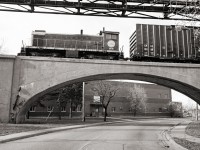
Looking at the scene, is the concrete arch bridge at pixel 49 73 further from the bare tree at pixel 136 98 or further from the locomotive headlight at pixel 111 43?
the bare tree at pixel 136 98

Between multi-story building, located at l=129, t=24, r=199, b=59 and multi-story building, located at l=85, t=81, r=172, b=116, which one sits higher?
multi-story building, located at l=129, t=24, r=199, b=59

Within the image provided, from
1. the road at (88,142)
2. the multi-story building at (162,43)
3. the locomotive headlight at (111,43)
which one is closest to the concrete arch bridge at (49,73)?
the multi-story building at (162,43)

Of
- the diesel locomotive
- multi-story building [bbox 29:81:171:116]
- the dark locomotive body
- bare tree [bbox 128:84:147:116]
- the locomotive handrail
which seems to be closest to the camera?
the dark locomotive body

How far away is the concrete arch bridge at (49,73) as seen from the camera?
2147 cm

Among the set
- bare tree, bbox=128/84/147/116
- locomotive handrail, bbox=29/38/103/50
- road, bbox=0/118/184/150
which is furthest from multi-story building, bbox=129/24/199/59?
bare tree, bbox=128/84/147/116

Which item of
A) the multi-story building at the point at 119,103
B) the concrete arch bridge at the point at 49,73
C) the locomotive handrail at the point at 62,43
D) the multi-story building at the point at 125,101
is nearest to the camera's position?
the concrete arch bridge at the point at 49,73

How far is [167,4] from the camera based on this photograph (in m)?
12.9

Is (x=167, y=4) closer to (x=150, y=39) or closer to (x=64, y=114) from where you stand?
(x=150, y=39)

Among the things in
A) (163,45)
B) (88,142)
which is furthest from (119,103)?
(88,142)

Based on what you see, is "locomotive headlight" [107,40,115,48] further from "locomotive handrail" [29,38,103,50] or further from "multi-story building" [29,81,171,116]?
"multi-story building" [29,81,171,116]

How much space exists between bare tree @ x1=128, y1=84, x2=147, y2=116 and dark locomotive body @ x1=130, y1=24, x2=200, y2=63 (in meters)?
40.6

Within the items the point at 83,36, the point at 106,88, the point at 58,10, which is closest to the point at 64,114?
the point at 106,88

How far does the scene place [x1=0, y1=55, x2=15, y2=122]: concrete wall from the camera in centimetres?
2119

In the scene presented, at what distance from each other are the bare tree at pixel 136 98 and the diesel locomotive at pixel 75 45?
3930 cm
